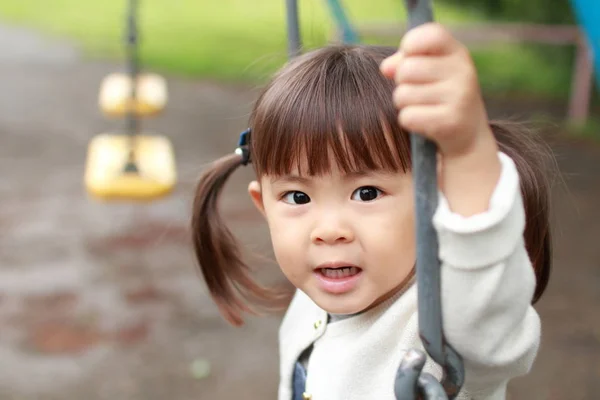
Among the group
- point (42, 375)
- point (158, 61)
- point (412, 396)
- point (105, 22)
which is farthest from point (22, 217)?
point (105, 22)

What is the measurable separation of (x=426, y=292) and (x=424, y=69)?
192 millimetres

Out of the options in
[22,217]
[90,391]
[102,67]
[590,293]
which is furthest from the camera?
[102,67]

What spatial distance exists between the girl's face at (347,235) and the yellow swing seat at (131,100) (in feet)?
7.28

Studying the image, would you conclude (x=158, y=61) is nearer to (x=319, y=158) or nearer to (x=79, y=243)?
(x=79, y=243)

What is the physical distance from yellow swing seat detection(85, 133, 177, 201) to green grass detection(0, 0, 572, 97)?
6.06 feet

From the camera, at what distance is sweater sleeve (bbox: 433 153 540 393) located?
29.1 inches

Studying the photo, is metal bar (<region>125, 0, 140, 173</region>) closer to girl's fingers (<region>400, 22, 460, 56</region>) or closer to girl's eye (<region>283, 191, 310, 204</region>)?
girl's eye (<region>283, 191, 310, 204</region>)

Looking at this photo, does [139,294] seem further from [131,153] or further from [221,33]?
[221,33]

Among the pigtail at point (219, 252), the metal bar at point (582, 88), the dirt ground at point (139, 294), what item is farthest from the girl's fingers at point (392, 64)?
the metal bar at point (582, 88)

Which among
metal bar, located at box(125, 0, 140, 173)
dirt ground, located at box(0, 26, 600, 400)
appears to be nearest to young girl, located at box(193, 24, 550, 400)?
dirt ground, located at box(0, 26, 600, 400)

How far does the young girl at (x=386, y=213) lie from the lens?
0.72 meters

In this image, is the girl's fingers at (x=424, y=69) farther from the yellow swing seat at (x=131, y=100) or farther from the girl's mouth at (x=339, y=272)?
the yellow swing seat at (x=131, y=100)

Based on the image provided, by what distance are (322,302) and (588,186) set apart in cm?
399

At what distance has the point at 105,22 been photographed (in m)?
11.2
